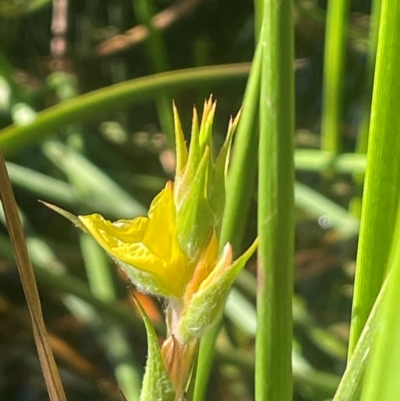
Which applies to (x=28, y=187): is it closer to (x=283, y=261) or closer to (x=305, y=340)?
(x=305, y=340)

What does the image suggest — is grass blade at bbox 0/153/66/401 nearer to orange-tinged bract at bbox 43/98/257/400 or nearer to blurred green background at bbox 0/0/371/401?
orange-tinged bract at bbox 43/98/257/400

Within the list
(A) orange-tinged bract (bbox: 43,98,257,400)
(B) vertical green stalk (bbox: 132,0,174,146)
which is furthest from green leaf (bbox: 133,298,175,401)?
(B) vertical green stalk (bbox: 132,0,174,146)

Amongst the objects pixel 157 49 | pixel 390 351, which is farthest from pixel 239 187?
pixel 157 49

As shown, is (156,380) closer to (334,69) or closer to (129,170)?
(334,69)

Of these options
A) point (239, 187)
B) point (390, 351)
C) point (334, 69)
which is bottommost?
point (390, 351)

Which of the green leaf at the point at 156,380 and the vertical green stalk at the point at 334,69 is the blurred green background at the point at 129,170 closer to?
the vertical green stalk at the point at 334,69

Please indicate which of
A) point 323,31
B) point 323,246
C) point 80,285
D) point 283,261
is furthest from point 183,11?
point 283,261
